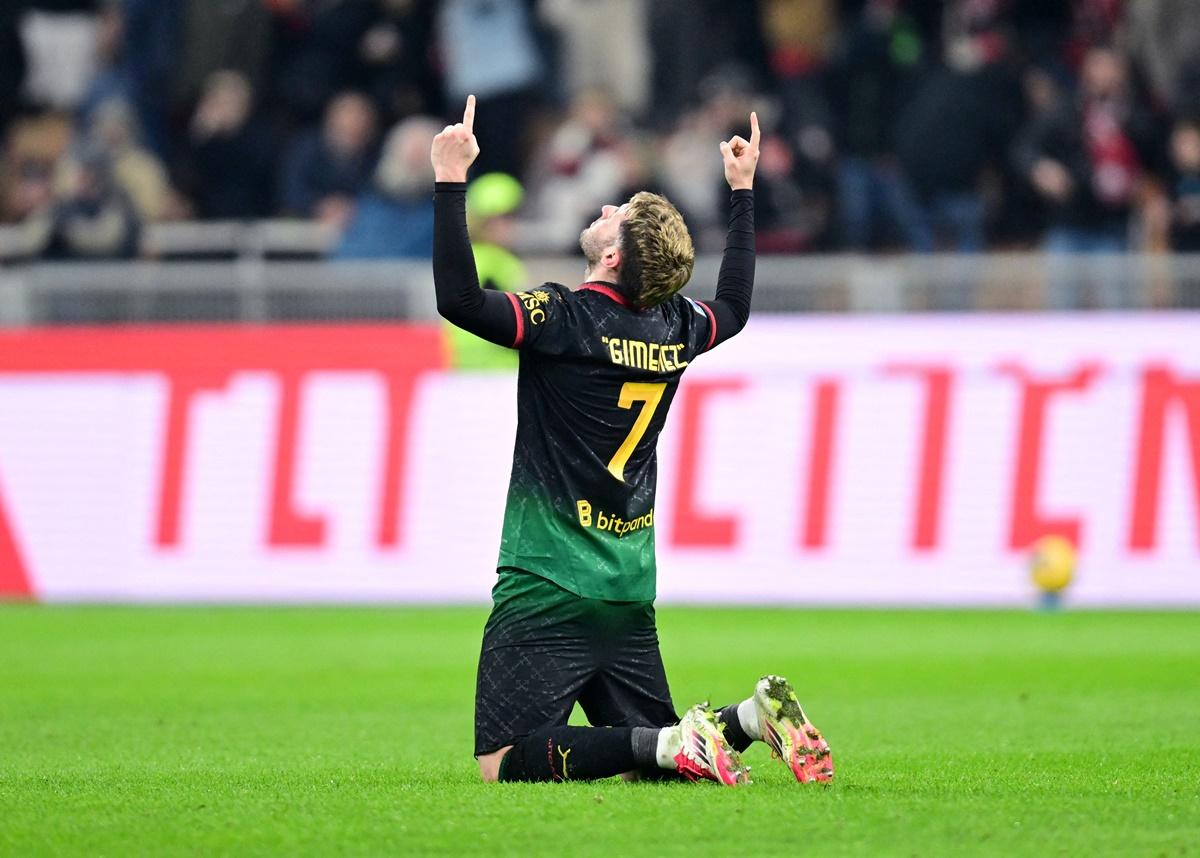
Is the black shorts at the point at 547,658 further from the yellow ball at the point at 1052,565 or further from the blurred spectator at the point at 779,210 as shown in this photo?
the blurred spectator at the point at 779,210

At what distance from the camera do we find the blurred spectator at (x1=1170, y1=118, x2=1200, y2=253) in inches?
675

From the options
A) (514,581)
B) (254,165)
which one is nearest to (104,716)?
(514,581)

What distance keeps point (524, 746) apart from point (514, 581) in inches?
21.2

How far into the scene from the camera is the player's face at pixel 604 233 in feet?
22.9

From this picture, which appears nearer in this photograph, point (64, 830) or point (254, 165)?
point (64, 830)

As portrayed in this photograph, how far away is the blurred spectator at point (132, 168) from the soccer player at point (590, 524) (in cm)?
1223

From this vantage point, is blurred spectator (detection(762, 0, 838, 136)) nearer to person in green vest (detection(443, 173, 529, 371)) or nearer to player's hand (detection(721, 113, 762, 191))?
person in green vest (detection(443, 173, 529, 371))

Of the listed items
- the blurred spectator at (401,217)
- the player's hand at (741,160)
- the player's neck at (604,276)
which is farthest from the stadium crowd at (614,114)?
the player's neck at (604,276)

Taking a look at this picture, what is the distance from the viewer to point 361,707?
33.8 ft

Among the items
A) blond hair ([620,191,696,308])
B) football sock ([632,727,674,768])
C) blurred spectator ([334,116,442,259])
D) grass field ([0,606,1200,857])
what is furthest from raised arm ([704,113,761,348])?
blurred spectator ([334,116,442,259])

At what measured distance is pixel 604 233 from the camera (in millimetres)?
7004

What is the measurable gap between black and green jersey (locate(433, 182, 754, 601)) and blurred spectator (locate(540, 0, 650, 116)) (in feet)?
41.5

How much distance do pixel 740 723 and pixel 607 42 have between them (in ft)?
44.0

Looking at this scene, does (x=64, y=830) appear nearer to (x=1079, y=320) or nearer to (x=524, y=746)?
(x=524, y=746)
